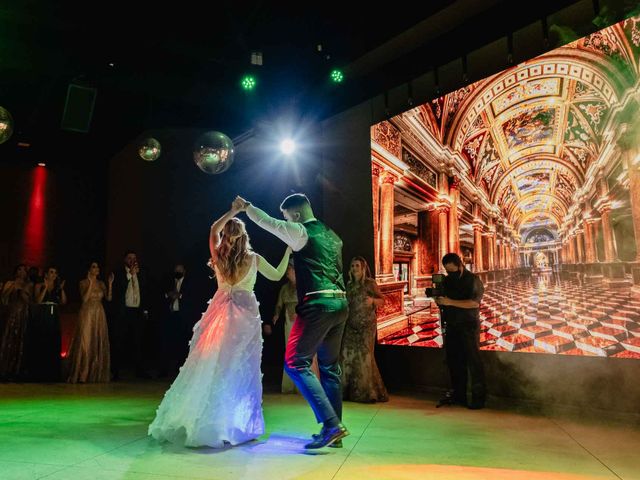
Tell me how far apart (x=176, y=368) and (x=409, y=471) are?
4.70 meters

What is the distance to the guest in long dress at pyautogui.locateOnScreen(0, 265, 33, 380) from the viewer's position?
5.55m

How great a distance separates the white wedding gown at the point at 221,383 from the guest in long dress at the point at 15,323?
408cm

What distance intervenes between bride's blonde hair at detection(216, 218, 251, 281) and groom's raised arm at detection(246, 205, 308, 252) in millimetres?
412

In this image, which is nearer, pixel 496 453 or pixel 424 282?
pixel 496 453

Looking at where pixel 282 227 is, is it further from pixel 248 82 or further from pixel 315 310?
pixel 248 82

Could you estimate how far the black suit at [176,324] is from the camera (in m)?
5.86

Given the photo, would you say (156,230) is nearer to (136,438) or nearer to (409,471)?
(136,438)

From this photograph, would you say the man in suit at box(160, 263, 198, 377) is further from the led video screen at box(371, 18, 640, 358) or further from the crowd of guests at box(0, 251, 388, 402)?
the led video screen at box(371, 18, 640, 358)

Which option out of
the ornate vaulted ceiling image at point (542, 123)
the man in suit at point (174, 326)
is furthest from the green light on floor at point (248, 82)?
the man in suit at point (174, 326)

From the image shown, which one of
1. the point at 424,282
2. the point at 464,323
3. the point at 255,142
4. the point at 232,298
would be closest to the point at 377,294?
the point at 424,282

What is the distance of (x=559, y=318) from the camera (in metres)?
3.51

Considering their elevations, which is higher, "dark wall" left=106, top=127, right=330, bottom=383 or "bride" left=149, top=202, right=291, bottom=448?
"dark wall" left=106, top=127, right=330, bottom=383

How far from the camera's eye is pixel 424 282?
4.61 metres

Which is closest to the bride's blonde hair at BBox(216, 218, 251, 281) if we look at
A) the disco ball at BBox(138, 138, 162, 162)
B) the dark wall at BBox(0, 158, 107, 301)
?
the disco ball at BBox(138, 138, 162, 162)
